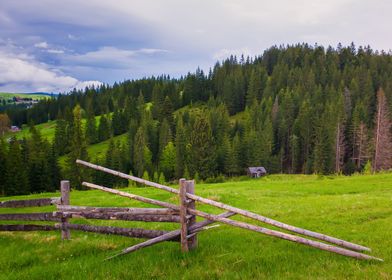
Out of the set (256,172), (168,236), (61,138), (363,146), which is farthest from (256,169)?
(168,236)

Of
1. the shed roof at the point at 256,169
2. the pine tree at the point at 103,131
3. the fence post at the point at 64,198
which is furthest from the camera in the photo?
the pine tree at the point at 103,131

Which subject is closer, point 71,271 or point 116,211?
point 71,271

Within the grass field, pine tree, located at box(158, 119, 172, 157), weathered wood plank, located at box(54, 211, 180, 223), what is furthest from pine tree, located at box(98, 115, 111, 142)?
weathered wood plank, located at box(54, 211, 180, 223)

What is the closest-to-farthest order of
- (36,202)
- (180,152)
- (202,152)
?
(36,202) → (202,152) → (180,152)

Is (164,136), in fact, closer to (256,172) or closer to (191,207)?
(256,172)

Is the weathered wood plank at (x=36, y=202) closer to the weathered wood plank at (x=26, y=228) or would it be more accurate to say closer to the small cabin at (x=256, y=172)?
the weathered wood plank at (x=26, y=228)

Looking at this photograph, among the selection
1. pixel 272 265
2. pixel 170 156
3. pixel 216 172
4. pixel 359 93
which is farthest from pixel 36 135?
pixel 359 93

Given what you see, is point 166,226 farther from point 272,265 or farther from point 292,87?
point 292,87

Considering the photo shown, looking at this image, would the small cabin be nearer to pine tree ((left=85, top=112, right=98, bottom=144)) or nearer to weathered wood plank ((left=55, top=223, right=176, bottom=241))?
pine tree ((left=85, top=112, right=98, bottom=144))

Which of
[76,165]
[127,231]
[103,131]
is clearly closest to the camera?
[127,231]

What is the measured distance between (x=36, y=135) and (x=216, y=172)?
56.8 meters

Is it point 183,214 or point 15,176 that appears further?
point 15,176

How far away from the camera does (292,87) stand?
167m

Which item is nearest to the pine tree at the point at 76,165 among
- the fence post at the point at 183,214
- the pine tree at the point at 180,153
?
the pine tree at the point at 180,153
